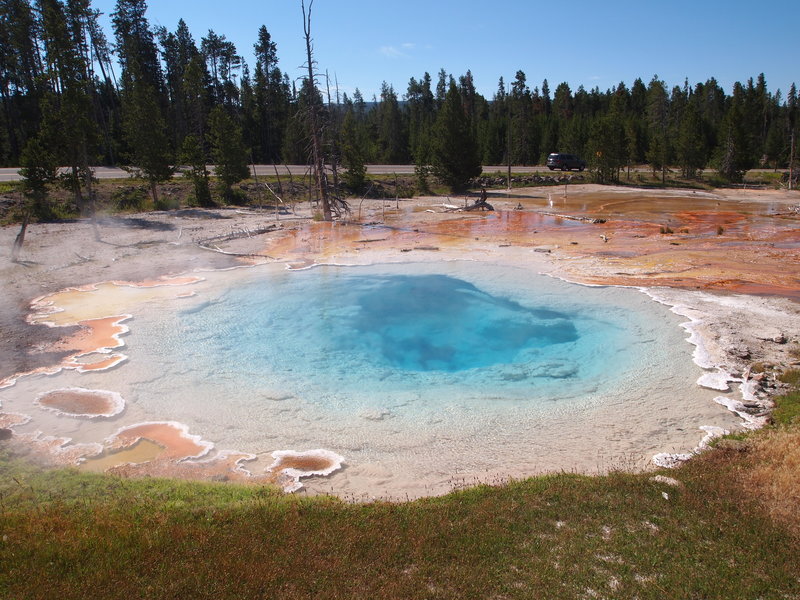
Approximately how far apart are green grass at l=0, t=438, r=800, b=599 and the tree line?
22.7 meters

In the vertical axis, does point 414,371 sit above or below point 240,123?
below

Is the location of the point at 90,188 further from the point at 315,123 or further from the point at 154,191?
the point at 315,123

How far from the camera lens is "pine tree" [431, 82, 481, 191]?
3644cm

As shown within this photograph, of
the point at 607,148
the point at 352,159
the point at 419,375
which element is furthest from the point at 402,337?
the point at 607,148

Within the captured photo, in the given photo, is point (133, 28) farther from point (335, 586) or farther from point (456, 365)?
point (335, 586)

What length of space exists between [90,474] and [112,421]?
6.53 ft

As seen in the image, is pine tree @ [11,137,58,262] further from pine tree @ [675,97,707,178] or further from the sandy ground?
pine tree @ [675,97,707,178]

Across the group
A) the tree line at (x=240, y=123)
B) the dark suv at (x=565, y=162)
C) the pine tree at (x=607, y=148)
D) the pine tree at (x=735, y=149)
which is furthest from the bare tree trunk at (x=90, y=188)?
the pine tree at (x=735, y=149)

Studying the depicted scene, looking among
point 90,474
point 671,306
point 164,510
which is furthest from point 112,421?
point 671,306

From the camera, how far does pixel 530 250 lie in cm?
2094

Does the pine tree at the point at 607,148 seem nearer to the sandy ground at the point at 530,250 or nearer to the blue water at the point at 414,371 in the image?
the sandy ground at the point at 530,250

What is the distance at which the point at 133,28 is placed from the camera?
55406 millimetres

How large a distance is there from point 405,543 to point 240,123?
53.2 meters

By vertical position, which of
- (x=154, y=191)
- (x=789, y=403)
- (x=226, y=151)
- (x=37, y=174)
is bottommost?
(x=789, y=403)
